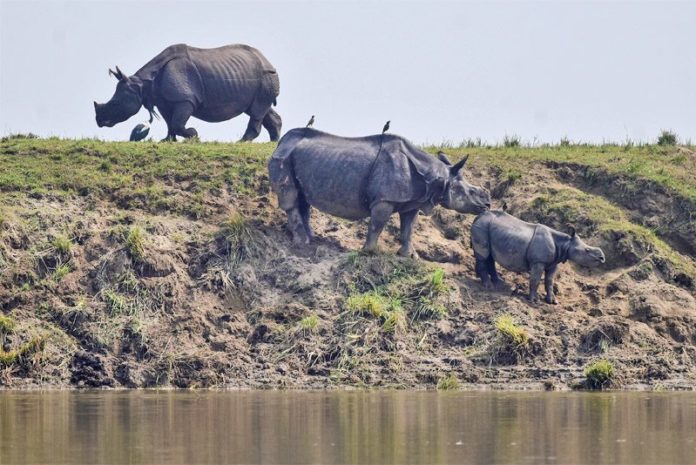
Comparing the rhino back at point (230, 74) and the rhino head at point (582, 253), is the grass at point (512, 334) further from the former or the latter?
the rhino back at point (230, 74)

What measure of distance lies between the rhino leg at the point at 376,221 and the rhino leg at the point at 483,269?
1576 millimetres

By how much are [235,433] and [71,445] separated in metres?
1.88

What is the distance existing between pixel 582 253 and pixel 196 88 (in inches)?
353

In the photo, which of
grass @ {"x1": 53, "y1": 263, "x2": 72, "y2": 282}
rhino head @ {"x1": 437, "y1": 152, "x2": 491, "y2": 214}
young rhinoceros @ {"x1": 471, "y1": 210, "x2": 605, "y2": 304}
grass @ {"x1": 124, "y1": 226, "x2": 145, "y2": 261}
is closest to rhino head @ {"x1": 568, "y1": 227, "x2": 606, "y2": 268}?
young rhinoceros @ {"x1": 471, "y1": 210, "x2": 605, "y2": 304}

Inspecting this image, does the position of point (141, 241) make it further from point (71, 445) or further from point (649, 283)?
point (71, 445)

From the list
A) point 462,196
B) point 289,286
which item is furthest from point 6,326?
point 462,196

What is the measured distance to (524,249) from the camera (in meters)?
27.6

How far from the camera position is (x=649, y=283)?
2820cm

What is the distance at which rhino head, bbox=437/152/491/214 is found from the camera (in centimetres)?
2862

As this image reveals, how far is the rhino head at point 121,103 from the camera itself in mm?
33031

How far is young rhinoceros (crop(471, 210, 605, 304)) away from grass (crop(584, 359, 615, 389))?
2954 mm

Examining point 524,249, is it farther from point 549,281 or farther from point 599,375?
point 599,375

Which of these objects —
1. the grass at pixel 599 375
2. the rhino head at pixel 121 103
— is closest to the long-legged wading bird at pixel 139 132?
the rhino head at pixel 121 103

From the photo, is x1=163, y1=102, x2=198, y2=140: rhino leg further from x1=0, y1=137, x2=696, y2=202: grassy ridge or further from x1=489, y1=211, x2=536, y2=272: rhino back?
x1=489, y1=211, x2=536, y2=272: rhino back
